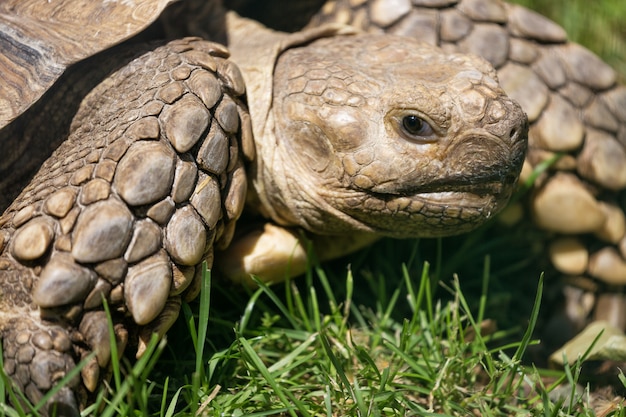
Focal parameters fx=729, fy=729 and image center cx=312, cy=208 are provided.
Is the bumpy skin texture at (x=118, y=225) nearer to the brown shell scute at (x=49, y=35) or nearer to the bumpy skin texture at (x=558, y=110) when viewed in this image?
the brown shell scute at (x=49, y=35)

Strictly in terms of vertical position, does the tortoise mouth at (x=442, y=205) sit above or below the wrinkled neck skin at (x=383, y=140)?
below

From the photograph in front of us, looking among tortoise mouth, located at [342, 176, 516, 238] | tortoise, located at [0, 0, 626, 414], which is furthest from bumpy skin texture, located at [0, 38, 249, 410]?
tortoise mouth, located at [342, 176, 516, 238]

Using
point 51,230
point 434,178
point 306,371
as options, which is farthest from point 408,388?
point 51,230

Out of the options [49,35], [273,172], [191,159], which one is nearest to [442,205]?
[273,172]

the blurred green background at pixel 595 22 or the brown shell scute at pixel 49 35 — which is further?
the blurred green background at pixel 595 22

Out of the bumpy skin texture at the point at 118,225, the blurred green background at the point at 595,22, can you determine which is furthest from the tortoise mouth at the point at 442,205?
the blurred green background at the point at 595,22

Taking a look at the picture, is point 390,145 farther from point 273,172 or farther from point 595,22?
point 595,22
